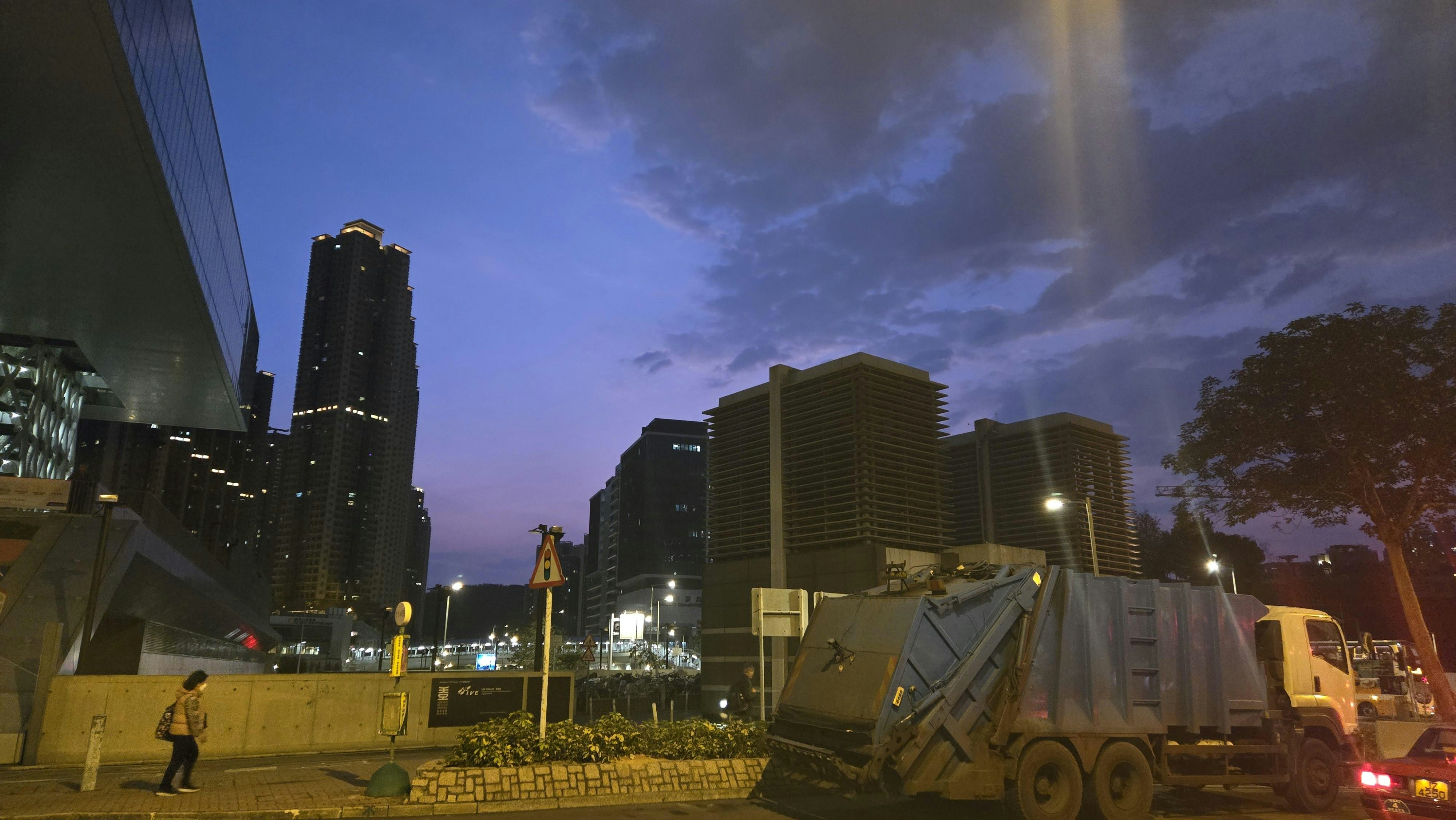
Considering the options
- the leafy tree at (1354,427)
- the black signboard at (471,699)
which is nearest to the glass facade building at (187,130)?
the black signboard at (471,699)

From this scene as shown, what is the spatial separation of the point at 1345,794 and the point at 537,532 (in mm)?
15604

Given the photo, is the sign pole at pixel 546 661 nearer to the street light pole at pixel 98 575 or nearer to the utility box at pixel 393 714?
the utility box at pixel 393 714

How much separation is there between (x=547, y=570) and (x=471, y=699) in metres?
9.17

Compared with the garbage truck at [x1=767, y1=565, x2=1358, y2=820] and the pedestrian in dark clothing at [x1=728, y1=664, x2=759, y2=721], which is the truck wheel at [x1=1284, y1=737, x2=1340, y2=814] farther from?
the pedestrian in dark clothing at [x1=728, y1=664, x2=759, y2=721]

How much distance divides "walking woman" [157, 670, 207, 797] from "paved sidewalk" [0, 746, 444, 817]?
0.25 meters

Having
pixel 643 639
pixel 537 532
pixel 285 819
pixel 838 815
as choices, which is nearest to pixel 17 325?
pixel 537 532

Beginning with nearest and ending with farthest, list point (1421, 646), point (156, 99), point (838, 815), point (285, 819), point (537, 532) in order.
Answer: point (285, 819) → point (838, 815) → point (537, 532) → point (156, 99) → point (1421, 646)

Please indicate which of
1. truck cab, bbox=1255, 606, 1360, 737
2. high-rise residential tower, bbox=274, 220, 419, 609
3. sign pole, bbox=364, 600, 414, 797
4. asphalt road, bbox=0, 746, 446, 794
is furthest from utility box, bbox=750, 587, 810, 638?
high-rise residential tower, bbox=274, 220, 419, 609

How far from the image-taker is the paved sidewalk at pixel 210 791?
10.8m

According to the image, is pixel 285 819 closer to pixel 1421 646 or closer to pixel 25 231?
pixel 25 231

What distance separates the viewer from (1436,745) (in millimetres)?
10695

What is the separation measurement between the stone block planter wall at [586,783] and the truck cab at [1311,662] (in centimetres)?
818

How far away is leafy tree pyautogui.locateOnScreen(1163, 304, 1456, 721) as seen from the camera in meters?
25.4

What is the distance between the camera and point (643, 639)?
10575cm
